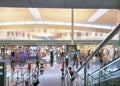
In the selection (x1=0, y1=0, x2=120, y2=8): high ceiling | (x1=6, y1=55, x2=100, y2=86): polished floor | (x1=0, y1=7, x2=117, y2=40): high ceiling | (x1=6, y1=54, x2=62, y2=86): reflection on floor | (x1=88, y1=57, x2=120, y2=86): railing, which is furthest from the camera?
(x1=0, y1=7, x2=117, y2=40): high ceiling

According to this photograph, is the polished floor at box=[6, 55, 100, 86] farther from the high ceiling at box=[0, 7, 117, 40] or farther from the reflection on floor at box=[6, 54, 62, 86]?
the high ceiling at box=[0, 7, 117, 40]

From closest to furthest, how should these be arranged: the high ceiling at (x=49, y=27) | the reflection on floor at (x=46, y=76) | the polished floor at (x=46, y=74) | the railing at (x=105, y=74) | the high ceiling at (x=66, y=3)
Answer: the railing at (x=105, y=74), the high ceiling at (x=66, y=3), the polished floor at (x=46, y=74), the reflection on floor at (x=46, y=76), the high ceiling at (x=49, y=27)

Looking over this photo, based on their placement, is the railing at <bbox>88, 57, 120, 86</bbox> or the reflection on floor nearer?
the railing at <bbox>88, 57, 120, 86</bbox>

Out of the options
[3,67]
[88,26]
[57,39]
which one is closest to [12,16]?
[57,39]

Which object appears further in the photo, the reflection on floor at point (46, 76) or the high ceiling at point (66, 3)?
the reflection on floor at point (46, 76)

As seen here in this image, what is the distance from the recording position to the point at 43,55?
1065 inches

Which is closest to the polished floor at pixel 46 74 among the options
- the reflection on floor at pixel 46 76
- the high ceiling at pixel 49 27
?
the reflection on floor at pixel 46 76

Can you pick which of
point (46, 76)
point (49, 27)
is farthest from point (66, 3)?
point (49, 27)

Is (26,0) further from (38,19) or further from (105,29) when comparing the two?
(105,29)

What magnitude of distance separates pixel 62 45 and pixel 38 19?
12.6ft

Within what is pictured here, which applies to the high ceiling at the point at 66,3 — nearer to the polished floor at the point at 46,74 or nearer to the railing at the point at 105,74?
the polished floor at the point at 46,74

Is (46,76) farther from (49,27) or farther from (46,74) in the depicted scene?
(49,27)

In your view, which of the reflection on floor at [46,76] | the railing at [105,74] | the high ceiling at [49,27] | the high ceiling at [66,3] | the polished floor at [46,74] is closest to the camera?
the railing at [105,74]

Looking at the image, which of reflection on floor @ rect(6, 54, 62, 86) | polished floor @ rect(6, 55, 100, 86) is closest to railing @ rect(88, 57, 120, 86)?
polished floor @ rect(6, 55, 100, 86)
